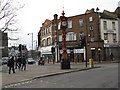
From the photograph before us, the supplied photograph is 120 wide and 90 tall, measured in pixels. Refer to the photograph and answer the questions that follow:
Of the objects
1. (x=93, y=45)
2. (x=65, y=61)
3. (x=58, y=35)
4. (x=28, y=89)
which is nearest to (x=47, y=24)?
(x=58, y=35)

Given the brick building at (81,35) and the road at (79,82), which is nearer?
the road at (79,82)

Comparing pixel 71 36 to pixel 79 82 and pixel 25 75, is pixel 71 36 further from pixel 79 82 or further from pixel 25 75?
pixel 79 82

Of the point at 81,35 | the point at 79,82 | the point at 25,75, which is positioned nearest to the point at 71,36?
the point at 81,35

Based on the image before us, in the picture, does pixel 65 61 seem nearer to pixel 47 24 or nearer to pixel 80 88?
pixel 80 88

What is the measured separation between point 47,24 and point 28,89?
53074 mm

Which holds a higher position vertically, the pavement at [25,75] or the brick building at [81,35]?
the brick building at [81,35]

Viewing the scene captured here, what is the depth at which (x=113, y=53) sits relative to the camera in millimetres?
49469

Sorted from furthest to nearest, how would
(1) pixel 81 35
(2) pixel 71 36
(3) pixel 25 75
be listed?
(2) pixel 71 36 < (1) pixel 81 35 < (3) pixel 25 75

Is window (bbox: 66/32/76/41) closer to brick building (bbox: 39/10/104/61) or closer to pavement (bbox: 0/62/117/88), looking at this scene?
brick building (bbox: 39/10/104/61)

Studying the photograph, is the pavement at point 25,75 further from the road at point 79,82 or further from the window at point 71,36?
the window at point 71,36

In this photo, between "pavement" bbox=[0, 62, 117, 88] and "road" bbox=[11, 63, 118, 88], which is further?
"pavement" bbox=[0, 62, 117, 88]

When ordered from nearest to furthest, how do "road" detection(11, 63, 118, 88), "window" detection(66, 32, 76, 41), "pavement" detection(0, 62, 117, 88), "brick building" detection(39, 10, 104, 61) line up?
"road" detection(11, 63, 118, 88)
"pavement" detection(0, 62, 117, 88)
"brick building" detection(39, 10, 104, 61)
"window" detection(66, 32, 76, 41)

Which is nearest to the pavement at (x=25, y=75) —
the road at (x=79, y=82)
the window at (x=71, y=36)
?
the road at (x=79, y=82)

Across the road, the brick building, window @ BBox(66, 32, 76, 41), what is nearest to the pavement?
the road
